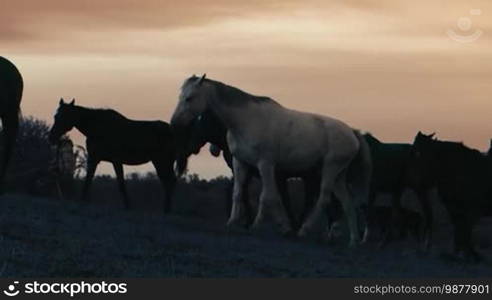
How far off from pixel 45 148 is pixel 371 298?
95.0 ft

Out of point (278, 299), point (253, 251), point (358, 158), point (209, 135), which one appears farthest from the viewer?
point (209, 135)

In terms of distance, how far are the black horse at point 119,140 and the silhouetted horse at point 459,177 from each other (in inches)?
236

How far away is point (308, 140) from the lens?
21734mm

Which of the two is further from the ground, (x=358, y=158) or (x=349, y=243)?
(x=358, y=158)

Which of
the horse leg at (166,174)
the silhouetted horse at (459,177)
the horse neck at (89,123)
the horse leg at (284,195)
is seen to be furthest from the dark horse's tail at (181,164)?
the silhouetted horse at (459,177)

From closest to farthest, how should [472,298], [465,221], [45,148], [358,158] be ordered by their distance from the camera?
[472,298] → [465,221] → [358,158] → [45,148]

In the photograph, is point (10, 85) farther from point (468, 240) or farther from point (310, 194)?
point (468, 240)

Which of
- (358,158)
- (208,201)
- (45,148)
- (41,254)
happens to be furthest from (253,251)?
(208,201)

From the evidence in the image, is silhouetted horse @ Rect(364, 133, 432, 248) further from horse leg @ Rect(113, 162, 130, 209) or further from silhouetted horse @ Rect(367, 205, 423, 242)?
horse leg @ Rect(113, 162, 130, 209)

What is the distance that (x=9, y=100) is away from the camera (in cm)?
2138

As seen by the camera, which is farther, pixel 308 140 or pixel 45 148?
pixel 45 148

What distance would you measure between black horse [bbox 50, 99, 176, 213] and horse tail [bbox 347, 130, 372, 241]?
13.5ft

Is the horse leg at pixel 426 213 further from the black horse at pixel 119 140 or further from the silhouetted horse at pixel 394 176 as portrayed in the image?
the black horse at pixel 119 140

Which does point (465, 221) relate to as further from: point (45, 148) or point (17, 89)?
point (45, 148)
